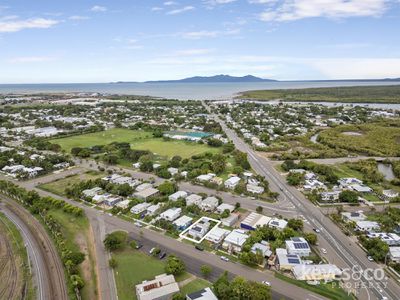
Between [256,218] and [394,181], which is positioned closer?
[256,218]

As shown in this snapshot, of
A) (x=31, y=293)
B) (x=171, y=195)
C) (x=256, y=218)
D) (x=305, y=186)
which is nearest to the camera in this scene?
(x=31, y=293)

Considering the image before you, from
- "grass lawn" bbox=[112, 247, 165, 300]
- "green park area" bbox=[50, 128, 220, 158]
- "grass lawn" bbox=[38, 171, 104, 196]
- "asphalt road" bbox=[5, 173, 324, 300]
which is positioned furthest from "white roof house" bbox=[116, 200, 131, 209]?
"green park area" bbox=[50, 128, 220, 158]

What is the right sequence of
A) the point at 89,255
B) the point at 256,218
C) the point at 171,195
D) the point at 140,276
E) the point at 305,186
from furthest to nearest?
the point at 305,186
the point at 171,195
the point at 256,218
the point at 89,255
the point at 140,276

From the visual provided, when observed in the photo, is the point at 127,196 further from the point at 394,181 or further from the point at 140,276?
the point at 394,181

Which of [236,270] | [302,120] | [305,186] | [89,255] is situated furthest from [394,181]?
[302,120]

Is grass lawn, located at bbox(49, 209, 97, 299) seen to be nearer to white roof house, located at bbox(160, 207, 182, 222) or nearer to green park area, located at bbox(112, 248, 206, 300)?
green park area, located at bbox(112, 248, 206, 300)

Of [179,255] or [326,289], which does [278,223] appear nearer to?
[326,289]

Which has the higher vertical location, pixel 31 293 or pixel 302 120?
pixel 302 120

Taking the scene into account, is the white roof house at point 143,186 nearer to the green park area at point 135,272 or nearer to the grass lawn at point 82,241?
the grass lawn at point 82,241


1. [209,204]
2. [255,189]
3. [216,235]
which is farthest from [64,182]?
[255,189]
